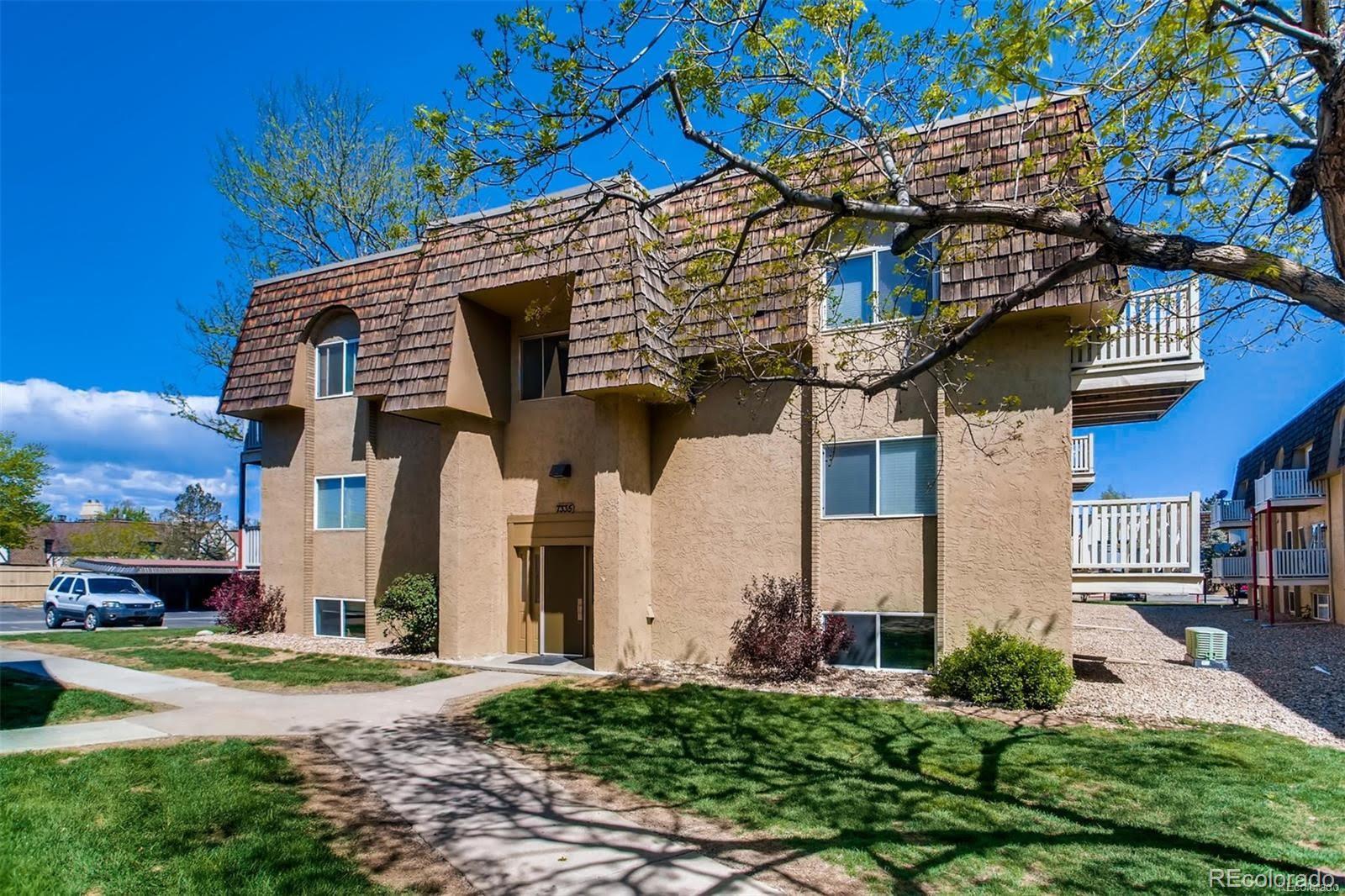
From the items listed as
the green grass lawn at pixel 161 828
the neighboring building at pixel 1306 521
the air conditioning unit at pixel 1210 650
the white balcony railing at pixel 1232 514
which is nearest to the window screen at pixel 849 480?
the air conditioning unit at pixel 1210 650

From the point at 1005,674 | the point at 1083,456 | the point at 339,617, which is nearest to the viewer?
the point at 1005,674

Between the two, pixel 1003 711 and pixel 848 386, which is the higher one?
pixel 848 386

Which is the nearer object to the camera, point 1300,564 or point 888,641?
point 888,641

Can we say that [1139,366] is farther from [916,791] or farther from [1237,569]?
[1237,569]

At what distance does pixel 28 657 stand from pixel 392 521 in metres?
7.36

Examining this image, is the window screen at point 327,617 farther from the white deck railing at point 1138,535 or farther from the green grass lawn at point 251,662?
the white deck railing at point 1138,535

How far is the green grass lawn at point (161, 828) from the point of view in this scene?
4.71m

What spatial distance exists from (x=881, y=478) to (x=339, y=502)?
12262mm

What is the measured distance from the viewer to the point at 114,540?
6009 centimetres

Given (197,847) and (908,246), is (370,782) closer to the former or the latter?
(197,847)

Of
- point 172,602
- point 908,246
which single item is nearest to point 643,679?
point 908,246

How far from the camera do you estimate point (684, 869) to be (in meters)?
5.11

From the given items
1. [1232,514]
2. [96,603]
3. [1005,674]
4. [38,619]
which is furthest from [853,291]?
[38,619]

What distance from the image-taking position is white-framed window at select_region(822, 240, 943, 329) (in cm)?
1149
